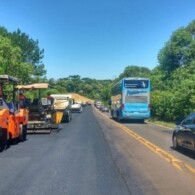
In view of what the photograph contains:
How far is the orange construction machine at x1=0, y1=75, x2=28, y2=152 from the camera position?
16109mm

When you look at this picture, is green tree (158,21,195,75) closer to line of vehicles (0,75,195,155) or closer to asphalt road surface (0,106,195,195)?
line of vehicles (0,75,195,155)

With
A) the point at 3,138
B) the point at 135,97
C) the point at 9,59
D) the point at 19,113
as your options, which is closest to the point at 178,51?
the point at 9,59

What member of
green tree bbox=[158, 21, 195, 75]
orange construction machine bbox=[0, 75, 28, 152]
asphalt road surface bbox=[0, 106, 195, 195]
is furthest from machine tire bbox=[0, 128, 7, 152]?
green tree bbox=[158, 21, 195, 75]

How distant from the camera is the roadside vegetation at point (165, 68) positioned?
38969 mm

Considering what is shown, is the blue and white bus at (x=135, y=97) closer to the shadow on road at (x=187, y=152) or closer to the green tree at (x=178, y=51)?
the shadow on road at (x=187, y=152)

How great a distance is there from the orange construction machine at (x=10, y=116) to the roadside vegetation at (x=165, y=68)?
14.9 meters

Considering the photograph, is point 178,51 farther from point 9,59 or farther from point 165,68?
point 9,59

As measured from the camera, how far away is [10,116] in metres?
17.4

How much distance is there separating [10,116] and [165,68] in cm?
6532

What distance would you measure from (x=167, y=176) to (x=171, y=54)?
70.1 meters

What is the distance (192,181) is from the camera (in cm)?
1007

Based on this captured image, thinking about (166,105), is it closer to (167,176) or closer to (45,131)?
(45,131)

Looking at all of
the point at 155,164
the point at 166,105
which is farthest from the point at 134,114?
the point at 155,164

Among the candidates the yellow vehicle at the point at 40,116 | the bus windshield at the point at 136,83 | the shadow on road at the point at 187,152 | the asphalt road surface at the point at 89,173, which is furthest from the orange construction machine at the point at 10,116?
the bus windshield at the point at 136,83
